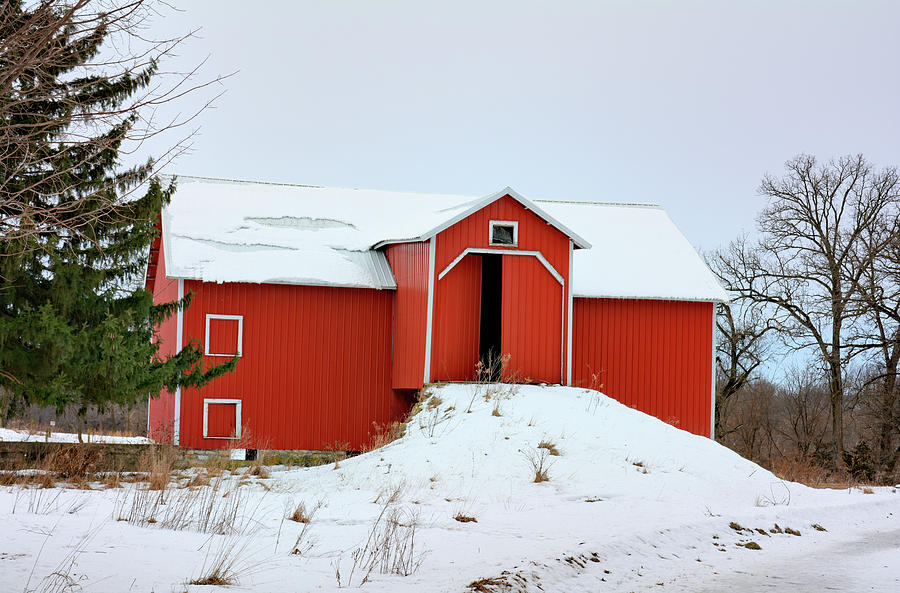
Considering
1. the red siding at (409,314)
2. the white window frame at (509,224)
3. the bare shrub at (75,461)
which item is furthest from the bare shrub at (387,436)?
the bare shrub at (75,461)

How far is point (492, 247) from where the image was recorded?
795 inches

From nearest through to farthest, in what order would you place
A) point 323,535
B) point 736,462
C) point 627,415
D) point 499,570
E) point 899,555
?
point 499,570, point 323,535, point 899,555, point 736,462, point 627,415

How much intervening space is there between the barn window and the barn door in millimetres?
5805

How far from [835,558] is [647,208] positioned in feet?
60.8

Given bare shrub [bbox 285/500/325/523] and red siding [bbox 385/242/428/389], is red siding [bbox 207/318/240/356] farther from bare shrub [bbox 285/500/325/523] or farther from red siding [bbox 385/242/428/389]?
bare shrub [bbox 285/500/325/523]

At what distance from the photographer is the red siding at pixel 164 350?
65.4ft

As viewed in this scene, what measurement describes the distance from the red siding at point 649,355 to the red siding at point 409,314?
4.14 metres

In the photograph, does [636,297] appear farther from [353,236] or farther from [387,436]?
[387,436]

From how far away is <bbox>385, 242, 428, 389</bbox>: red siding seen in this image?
20.0m

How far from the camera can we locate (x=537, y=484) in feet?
→ 46.8

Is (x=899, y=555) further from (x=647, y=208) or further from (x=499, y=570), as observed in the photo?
(x=647, y=208)

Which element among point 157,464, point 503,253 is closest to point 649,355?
point 503,253

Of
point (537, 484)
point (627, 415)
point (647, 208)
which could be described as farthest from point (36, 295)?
point (647, 208)

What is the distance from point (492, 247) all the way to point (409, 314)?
239 centimetres
